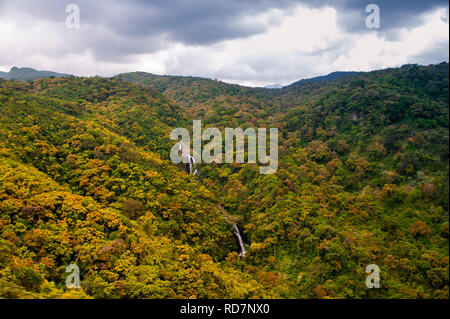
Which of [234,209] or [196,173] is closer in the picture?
[234,209]

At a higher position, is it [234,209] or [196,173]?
[196,173]

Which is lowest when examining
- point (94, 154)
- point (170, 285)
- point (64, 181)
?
point (170, 285)

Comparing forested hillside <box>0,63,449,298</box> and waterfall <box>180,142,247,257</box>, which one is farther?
waterfall <box>180,142,247,257</box>

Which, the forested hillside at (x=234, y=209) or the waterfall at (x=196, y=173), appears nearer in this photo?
the forested hillside at (x=234, y=209)

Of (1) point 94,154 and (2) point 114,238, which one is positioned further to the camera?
(1) point 94,154
